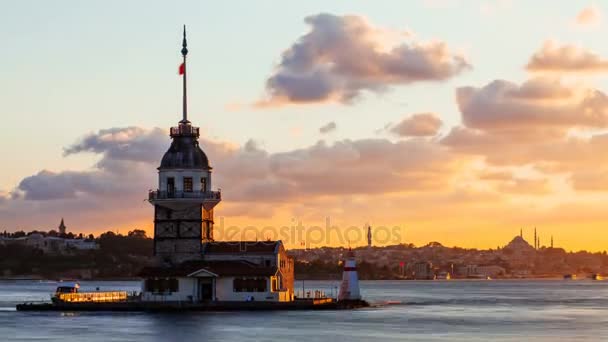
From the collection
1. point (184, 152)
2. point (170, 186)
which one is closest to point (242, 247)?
point (170, 186)

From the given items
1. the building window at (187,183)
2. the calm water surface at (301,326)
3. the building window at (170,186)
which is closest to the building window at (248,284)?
the calm water surface at (301,326)

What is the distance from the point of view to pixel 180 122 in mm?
106812

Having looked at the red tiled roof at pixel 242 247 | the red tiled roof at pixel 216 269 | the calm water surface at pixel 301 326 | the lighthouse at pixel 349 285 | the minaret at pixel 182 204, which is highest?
the minaret at pixel 182 204

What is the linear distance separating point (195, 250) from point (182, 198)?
14.2 feet

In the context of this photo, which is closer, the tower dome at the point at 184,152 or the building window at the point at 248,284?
the building window at the point at 248,284

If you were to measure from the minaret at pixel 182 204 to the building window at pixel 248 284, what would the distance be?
4.53m

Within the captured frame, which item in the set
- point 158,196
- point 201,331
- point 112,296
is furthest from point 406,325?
point 112,296

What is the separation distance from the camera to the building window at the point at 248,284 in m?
102

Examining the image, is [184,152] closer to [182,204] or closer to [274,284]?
[182,204]

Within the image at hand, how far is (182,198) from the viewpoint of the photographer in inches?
4092

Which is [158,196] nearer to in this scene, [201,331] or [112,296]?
[112,296]

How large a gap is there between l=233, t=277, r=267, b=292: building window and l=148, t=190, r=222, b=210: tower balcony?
23.9ft

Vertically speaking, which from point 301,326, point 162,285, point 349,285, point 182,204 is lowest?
point 301,326

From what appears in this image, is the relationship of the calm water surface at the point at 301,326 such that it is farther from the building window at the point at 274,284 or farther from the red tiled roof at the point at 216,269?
the red tiled roof at the point at 216,269
